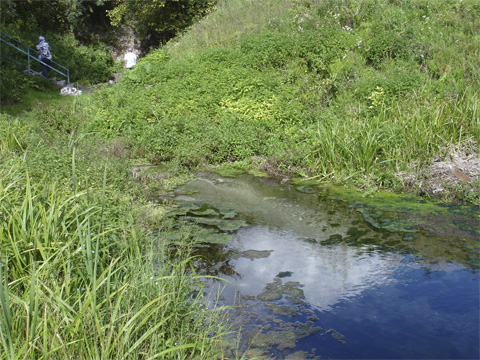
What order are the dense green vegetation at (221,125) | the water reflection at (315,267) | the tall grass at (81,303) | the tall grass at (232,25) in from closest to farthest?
the tall grass at (81,303), the dense green vegetation at (221,125), the water reflection at (315,267), the tall grass at (232,25)

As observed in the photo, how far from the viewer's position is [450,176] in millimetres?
7258

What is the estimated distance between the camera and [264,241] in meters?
5.92

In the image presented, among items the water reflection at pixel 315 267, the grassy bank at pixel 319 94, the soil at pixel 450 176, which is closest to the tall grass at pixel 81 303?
the water reflection at pixel 315 267

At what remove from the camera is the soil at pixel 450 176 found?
22.9ft

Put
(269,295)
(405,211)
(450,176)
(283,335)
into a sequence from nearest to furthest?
1. (283,335)
2. (269,295)
3. (405,211)
4. (450,176)

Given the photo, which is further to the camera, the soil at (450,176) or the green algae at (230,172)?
the green algae at (230,172)

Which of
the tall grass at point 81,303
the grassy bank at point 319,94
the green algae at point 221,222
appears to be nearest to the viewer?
the tall grass at point 81,303

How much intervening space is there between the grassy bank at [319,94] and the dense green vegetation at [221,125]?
36 mm

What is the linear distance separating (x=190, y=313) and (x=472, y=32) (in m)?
11.3

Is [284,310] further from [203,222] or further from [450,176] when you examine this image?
[450,176]

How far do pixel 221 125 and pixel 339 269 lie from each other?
5.60 m

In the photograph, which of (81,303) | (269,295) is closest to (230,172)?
(269,295)

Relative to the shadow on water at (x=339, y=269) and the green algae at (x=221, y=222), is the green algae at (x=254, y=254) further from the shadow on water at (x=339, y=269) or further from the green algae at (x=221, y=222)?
the green algae at (x=221, y=222)

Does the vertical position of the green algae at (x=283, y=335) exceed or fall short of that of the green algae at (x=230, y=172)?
it falls short
